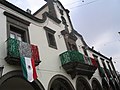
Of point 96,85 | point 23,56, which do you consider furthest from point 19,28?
point 96,85

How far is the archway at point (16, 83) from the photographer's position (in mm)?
8417

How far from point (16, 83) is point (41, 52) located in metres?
2.45

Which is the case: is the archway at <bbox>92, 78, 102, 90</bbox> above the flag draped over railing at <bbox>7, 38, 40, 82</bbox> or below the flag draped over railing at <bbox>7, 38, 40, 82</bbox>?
below

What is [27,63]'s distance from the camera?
8852mm

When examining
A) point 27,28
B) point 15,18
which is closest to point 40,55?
point 27,28

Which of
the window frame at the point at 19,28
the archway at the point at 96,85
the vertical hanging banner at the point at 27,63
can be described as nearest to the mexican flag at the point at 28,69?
the vertical hanging banner at the point at 27,63

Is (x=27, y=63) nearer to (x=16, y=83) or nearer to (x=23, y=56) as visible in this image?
(x=23, y=56)

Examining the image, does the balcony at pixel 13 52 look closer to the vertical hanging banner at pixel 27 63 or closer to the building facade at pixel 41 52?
the building facade at pixel 41 52

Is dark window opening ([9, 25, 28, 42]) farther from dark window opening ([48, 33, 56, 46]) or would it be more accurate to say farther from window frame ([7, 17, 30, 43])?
dark window opening ([48, 33, 56, 46])

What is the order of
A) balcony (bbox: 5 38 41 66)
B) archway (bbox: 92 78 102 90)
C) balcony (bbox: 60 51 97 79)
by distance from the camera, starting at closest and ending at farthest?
balcony (bbox: 5 38 41 66)
balcony (bbox: 60 51 97 79)
archway (bbox: 92 78 102 90)

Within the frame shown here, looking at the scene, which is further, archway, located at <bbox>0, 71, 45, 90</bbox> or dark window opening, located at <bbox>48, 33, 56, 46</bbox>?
dark window opening, located at <bbox>48, 33, 56, 46</bbox>

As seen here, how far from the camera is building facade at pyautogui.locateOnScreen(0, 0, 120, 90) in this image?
8.70m

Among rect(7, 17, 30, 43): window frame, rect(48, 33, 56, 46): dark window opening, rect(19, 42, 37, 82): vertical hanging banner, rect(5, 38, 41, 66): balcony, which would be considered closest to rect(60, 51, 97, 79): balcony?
rect(48, 33, 56, 46): dark window opening

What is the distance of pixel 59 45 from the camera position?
13547 mm
